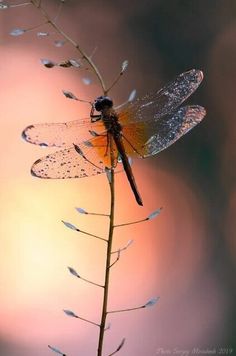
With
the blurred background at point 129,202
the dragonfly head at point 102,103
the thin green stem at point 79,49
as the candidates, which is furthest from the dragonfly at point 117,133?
the blurred background at point 129,202

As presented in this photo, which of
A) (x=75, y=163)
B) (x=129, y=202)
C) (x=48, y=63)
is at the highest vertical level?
(x=48, y=63)

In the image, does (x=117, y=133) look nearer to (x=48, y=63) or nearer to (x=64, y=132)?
(x=64, y=132)

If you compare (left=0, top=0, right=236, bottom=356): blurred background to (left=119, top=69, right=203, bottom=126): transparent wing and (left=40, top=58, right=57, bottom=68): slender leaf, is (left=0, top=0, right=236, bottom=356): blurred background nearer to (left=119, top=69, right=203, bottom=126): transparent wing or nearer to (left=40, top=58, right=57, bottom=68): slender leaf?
(left=119, top=69, right=203, bottom=126): transparent wing

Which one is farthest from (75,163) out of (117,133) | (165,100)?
(165,100)

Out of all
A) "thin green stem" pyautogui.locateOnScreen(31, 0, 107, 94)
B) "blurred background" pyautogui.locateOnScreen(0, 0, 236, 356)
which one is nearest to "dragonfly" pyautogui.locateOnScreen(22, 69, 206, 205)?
"thin green stem" pyautogui.locateOnScreen(31, 0, 107, 94)

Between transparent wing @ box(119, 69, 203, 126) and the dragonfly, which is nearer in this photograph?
the dragonfly

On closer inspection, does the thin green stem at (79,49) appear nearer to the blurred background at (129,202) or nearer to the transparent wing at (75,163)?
the transparent wing at (75,163)

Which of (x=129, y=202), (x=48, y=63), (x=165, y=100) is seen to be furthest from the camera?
(x=129, y=202)
